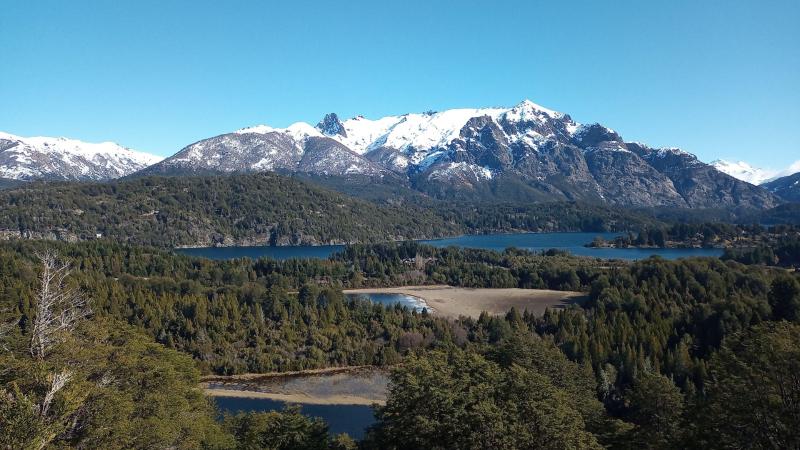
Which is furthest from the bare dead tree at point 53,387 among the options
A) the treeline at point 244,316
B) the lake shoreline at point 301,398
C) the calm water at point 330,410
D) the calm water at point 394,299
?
the calm water at point 394,299

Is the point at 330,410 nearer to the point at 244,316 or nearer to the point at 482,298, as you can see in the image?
the point at 244,316

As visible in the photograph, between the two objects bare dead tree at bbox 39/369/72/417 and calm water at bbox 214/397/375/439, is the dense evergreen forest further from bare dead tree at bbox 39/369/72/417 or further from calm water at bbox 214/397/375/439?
calm water at bbox 214/397/375/439

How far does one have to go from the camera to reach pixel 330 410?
63344 millimetres

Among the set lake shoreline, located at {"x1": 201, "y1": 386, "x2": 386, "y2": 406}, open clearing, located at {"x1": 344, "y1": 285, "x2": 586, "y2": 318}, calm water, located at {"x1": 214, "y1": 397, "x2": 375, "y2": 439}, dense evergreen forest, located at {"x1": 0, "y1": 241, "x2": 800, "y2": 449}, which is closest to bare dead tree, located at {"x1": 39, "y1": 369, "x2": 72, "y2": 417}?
dense evergreen forest, located at {"x1": 0, "y1": 241, "x2": 800, "y2": 449}

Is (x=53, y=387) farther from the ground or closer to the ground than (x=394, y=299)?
farther from the ground

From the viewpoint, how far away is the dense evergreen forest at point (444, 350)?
24.3 metres

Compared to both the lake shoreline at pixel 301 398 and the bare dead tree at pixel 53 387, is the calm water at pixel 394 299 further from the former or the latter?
the bare dead tree at pixel 53 387

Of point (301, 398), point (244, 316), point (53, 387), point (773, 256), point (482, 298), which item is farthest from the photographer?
point (773, 256)

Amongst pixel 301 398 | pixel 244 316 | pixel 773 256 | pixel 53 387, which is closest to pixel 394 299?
pixel 244 316

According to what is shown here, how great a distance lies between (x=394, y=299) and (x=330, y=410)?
74.3 meters

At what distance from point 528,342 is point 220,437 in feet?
88.1

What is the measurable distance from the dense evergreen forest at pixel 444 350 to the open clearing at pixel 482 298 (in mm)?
7537

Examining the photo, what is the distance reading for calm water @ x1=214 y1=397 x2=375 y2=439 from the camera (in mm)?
58906

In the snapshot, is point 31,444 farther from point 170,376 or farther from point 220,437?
point 220,437
